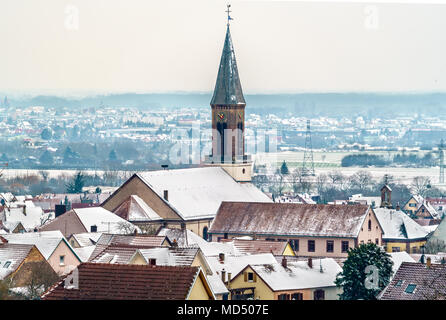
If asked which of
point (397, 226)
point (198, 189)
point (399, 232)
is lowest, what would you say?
point (399, 232)

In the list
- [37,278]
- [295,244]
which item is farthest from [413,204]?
[37,278]

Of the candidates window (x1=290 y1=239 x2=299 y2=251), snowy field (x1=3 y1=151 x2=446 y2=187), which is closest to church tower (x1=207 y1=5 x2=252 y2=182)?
window (x1=290 y1=239 x2=299 y2=251)

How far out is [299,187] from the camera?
311 feet

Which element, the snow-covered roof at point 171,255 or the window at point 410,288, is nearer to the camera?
the snow-covered roof at point 171,255

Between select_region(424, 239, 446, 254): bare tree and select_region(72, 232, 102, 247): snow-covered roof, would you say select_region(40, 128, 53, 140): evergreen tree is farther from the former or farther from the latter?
select_region(72, 232, 102, 247): snow-covered roof

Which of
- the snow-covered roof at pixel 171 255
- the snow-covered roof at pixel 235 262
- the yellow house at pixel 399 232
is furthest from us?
the yellow house at pixel 399 232

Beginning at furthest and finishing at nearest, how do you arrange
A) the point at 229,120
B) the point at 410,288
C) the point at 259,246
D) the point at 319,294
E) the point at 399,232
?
the point at 229,120
the point at 399,232
the point at 259,246
the point at 319,294
the point at 410,288

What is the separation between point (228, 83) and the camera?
195 ft

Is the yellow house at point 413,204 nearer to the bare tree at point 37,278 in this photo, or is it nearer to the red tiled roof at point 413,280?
the red tiled roof at point 413,280

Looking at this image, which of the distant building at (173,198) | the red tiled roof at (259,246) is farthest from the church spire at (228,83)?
the red tiled roof at (259,246)

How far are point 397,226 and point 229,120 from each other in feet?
31.7

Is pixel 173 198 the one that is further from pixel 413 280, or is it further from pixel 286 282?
pixel 413 280

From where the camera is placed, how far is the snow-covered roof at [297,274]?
3253 centimetres
